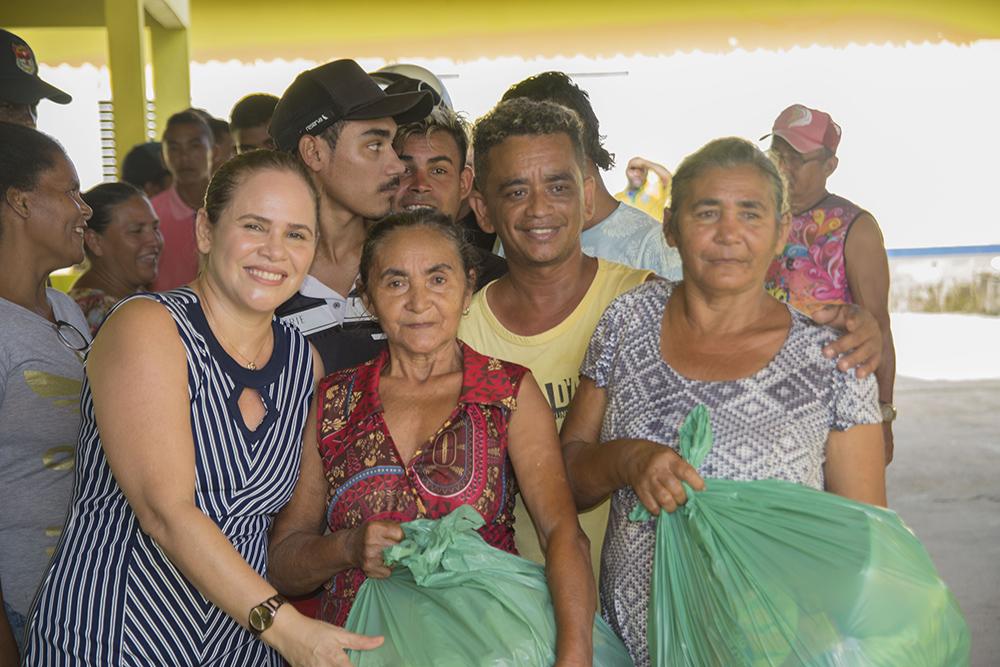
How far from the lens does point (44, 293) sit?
2705 millimetres

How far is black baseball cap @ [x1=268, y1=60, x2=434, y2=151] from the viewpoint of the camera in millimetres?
2768

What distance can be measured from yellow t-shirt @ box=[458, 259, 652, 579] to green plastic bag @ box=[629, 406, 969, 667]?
1.98 feet

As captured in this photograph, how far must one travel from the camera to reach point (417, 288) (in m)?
2.18

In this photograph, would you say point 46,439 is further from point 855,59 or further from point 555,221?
point 855,59

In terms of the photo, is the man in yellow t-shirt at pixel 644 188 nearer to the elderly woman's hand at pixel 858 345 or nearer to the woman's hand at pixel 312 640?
the elderly woman's hand at pixel 858 345

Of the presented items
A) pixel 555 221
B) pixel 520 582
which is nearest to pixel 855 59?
pixel 555 221

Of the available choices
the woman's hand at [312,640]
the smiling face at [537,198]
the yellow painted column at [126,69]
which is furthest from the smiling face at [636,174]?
the yellow painted column at [126,69]

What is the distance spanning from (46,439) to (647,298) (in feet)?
5.03

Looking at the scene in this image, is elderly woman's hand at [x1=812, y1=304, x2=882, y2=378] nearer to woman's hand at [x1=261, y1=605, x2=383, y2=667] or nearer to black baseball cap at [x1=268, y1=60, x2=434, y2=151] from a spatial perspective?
woman's hand at [x1=261, y1=605, x2=383, y2=667]

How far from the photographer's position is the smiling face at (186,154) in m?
5.37

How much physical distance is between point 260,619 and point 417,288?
0.79 metres

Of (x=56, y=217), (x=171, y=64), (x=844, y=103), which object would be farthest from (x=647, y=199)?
(x=844, y=103)

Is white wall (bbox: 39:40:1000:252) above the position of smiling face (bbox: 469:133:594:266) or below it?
above

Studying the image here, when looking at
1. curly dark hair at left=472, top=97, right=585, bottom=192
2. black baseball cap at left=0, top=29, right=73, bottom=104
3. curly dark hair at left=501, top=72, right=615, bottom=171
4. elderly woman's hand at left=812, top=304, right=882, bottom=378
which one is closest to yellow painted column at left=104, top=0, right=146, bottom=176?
black baseball cap at left=0, top=29, right=73, bottom=104
